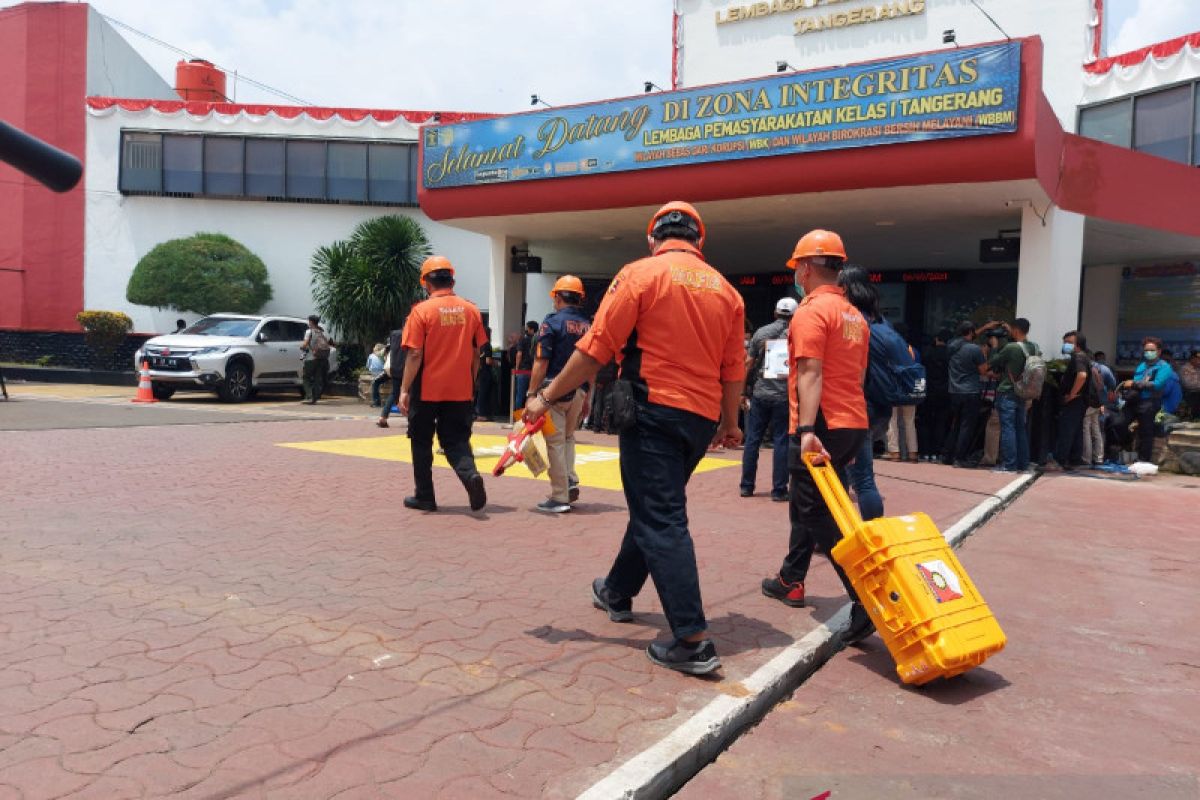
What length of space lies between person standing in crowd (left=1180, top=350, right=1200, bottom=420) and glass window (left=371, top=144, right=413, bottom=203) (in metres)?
17.3

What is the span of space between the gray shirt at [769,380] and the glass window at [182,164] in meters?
19.6

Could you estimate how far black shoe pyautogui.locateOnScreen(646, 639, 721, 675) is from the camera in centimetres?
371

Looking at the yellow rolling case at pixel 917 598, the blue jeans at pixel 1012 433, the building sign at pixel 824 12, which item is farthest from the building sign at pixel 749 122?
the building sign at pixel 824 12

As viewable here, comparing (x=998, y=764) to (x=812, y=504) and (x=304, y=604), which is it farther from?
(x=304, y=604)

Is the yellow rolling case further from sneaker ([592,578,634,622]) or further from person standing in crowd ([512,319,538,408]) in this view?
person standing in crowd ([512,319,538,408])

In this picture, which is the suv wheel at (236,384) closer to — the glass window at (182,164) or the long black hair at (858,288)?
the glass window at (182,164)

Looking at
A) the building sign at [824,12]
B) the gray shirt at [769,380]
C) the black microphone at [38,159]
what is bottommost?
the gray shirt at [769,380]

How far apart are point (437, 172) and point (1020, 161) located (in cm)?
917

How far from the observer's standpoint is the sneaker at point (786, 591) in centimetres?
487

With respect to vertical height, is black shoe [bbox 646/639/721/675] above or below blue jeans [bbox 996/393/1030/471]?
below

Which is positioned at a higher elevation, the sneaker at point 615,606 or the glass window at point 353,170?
the glass window at point 353,170

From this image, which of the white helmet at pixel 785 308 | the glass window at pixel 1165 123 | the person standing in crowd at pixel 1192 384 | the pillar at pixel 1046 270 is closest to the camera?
the white helmet at pixel 785 308

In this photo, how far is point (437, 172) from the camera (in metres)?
15.3

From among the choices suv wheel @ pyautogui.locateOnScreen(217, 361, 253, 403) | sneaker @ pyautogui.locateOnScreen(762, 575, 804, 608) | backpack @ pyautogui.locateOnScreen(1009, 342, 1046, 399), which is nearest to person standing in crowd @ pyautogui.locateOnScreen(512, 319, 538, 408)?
suv wheel @ pyautogui.locateOnScreen(217, 361, 253, 403)
